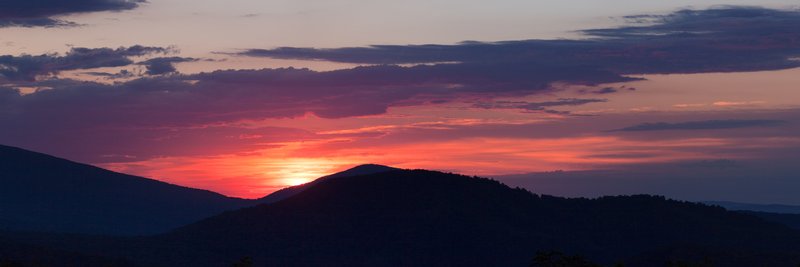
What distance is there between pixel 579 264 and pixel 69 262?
79.4 metres

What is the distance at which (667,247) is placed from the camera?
185 metres

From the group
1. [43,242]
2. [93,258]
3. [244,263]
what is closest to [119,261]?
[93,258]

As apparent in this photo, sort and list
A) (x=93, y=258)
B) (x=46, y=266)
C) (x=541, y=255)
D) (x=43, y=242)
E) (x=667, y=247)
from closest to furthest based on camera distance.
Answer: (x=541, y=255), (x=46, y=266), (x=93, y=258), (x=667, y=247), (x=43, y=242)

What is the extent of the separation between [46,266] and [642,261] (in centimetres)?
9359

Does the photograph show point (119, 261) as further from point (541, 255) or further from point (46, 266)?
point (541, 255)

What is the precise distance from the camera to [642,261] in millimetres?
182875

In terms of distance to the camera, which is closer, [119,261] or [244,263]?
[244,263]

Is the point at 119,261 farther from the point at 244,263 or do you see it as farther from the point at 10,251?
the point at 244,263

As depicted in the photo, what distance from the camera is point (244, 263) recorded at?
422 ft

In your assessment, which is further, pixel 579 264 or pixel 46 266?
pixel 46 266

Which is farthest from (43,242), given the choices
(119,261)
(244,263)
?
(244,263)

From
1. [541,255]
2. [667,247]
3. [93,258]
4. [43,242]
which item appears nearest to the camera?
[541,255]

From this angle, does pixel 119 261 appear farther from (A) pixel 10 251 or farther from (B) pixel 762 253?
(B) pixel 762 253

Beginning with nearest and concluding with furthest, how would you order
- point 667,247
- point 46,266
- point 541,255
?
point 541,255
point 46,266
point 667,247
